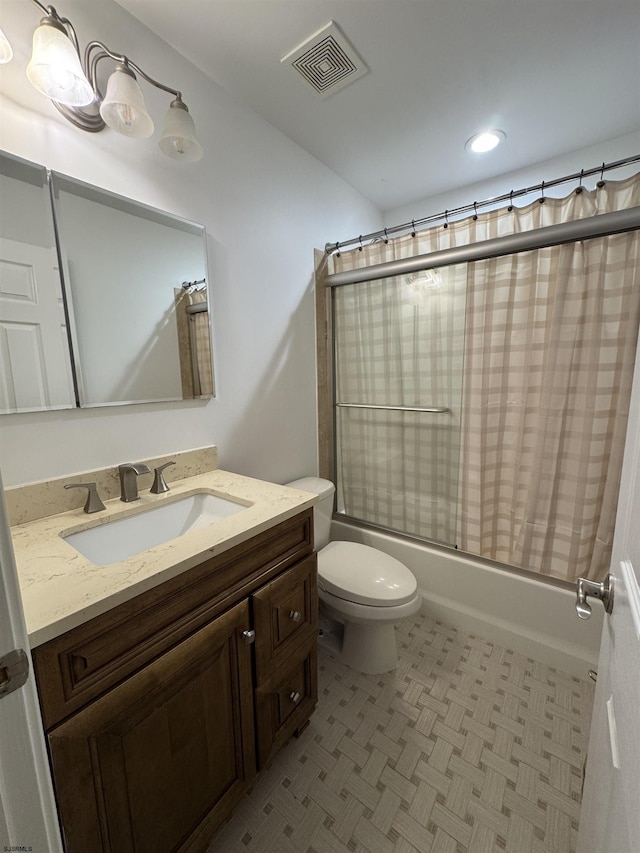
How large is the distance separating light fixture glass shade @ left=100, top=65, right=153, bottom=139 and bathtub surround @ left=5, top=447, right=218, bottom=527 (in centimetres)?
102

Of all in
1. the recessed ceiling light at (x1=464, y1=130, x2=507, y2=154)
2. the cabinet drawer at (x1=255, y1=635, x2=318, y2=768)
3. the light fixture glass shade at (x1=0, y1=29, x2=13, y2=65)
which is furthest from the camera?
the recessed ceiling light at (x1=464, y1=130, x2=507, y2=154)

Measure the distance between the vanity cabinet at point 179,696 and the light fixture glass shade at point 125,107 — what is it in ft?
4.09

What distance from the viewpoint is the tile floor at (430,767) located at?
38.3 inches

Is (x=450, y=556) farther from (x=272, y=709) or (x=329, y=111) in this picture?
(x=329, y=111)

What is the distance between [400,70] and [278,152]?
0.60 meters

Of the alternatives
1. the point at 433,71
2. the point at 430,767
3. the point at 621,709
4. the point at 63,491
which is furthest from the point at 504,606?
the point at 433,71

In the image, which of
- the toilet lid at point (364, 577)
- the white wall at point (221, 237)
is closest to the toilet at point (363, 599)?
the toilet lid at point (364, 577)

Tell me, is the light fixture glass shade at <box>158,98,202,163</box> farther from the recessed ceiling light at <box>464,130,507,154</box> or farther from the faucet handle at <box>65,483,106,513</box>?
the recessed ceiling light at <box>464,130,507,154</box>

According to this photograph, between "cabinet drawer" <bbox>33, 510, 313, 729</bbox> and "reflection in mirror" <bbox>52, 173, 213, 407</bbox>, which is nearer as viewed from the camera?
"cabinet drawer" <bbox>33, 510, 313, 729</bbox>

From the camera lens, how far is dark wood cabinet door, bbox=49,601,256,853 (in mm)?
628

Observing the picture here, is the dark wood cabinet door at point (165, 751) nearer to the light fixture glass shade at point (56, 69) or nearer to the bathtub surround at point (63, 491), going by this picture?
the bathtub surround at point (63, 491)

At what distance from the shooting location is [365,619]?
138 cm

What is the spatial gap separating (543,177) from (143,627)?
8.80 feet

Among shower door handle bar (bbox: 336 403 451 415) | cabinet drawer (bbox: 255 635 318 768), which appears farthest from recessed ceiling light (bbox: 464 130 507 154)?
cabinet drawer (bbox: 255 635 318 768)
